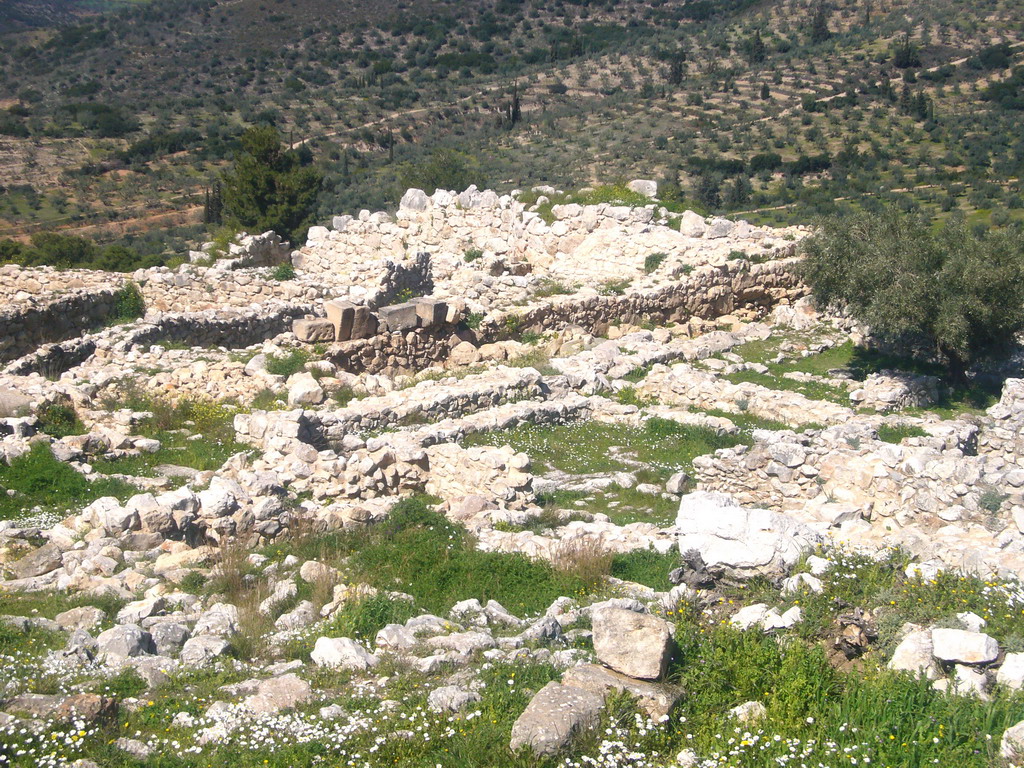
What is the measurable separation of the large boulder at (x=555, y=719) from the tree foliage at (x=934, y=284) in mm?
12114

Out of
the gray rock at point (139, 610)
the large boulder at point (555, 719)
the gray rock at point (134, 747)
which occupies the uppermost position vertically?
the large boulder at point (555, 719)

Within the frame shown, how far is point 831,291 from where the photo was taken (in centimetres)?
1755

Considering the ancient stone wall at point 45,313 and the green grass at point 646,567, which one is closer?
the green grass at point 646,567

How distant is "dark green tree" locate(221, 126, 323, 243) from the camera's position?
30.3 meters

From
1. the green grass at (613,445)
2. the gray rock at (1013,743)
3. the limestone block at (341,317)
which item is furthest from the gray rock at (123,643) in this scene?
the limestone block at (341,317)

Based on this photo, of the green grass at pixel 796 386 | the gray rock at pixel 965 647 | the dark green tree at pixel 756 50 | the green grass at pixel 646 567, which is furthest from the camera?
the dark green tree at pixel 756 50

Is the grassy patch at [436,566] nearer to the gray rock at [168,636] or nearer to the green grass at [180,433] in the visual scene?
the gray rock at [168,636]

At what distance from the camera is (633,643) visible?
6.04 metres

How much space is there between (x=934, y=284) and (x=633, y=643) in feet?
39.9

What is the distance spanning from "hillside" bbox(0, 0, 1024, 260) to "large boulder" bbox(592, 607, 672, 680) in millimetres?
22535

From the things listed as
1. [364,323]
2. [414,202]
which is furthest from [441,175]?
[364,323]

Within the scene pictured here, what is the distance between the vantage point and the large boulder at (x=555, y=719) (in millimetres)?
5250

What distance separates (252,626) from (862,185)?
39236mm

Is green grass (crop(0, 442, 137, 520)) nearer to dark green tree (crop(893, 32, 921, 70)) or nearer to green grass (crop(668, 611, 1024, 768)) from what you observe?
green grass (crop(668, 611, 1024, 768))
